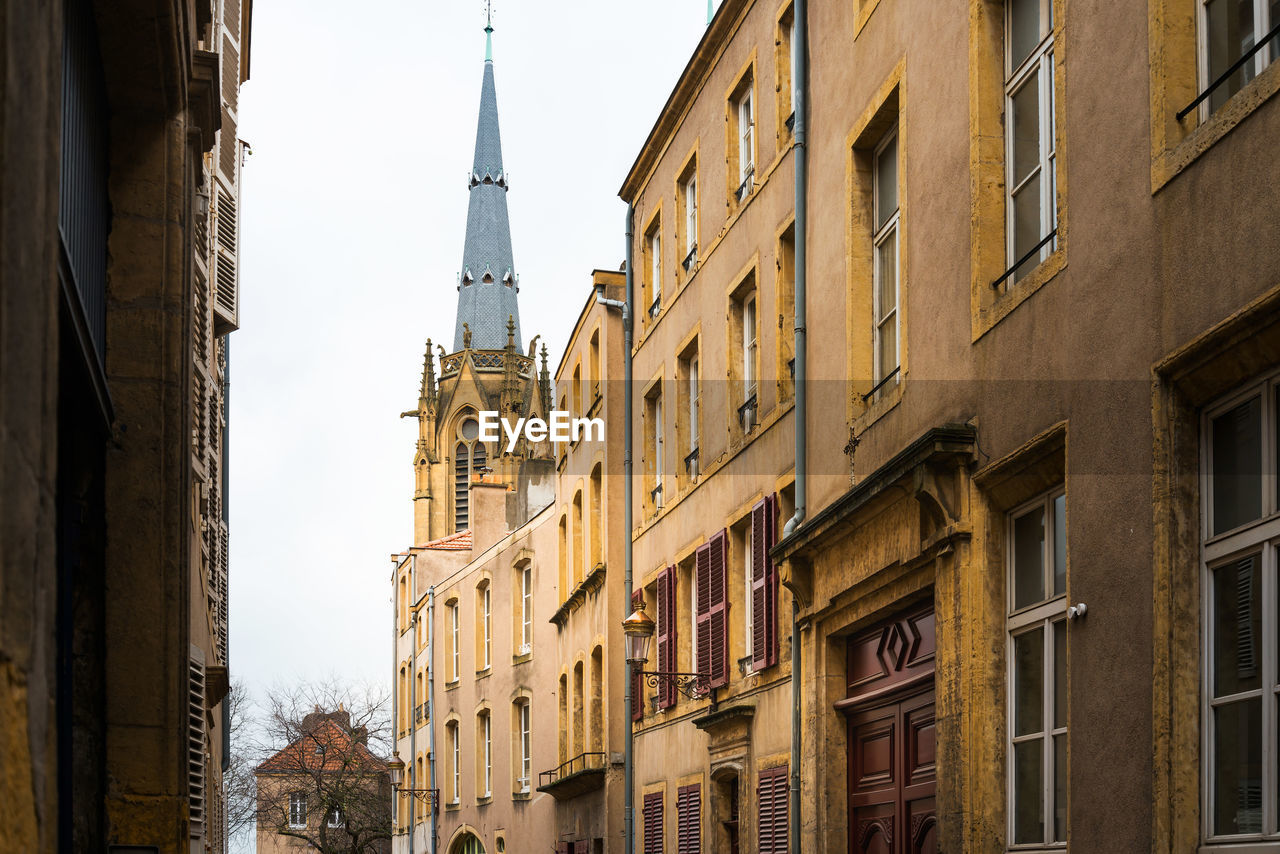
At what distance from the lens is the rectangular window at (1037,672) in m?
9.60

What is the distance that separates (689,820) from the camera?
61.6 feet

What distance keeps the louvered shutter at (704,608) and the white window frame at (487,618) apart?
61.8 feet

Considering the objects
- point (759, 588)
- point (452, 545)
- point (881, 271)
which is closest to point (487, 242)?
point (452, 545)

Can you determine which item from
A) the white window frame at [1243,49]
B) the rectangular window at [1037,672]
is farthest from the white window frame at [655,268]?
the white window frame at [1243,49]

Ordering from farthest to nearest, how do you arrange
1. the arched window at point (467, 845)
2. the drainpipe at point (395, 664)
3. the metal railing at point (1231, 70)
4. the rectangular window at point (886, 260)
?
1. the drainpipe at point (395, 664)
2. the arched window at point (467, 845)
3. the rectangular window at point (886, 260)
4. the metal railing at point (1231, 70)

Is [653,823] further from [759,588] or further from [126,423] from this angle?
[126,423]

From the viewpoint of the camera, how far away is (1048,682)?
31.8 ft

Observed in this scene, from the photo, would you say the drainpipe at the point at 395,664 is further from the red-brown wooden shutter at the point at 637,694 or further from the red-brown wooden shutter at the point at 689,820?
the red-brown wooden shutter at the point at 689,820

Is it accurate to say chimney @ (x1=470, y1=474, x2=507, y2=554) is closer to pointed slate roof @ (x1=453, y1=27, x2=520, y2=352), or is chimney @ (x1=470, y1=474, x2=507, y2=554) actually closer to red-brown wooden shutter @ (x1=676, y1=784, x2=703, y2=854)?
red-brown wooden shutter @ (x1=676, y1=784, x2=703, y2=854)

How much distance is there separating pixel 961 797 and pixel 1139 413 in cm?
317

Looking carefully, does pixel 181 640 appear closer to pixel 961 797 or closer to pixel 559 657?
pixel 961 797

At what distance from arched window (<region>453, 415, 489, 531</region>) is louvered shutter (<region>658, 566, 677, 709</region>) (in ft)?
238

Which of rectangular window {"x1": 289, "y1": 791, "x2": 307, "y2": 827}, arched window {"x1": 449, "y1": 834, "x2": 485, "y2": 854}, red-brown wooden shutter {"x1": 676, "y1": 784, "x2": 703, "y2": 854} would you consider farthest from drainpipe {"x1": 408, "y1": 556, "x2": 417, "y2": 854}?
red-brown wooden shutter {"x1": 676, "y1": 784, "x2": 703, "y2": 854}

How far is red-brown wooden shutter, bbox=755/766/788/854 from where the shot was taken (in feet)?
49.5
